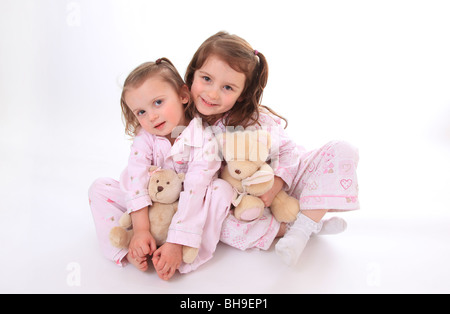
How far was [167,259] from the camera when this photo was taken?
3.78ft

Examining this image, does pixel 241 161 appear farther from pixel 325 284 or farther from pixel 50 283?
pixel 50 283

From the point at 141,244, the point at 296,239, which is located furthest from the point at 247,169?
the point at 141,244

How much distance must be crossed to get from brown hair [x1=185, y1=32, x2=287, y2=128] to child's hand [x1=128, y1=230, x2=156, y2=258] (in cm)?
39

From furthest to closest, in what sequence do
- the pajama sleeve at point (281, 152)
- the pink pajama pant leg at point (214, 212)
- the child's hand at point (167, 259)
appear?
the pajama sleeve at point (281, 152) → the pink pajama pant leg at point (214, 212) → the child's hand at point (167, 259)

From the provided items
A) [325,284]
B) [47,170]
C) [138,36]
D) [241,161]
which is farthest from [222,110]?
[138,36]

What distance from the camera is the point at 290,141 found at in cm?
142

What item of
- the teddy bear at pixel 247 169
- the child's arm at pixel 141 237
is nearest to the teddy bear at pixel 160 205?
the child's arm at pixel 141 237

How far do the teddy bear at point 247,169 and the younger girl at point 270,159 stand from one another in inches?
2.1

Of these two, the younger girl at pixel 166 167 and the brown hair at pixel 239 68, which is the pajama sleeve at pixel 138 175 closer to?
the younger girl at pixel 166 167

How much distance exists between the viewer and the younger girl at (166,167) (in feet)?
3.91

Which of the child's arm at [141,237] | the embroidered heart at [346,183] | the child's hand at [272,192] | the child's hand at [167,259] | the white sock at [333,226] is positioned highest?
the embroidered heart at [346,183]

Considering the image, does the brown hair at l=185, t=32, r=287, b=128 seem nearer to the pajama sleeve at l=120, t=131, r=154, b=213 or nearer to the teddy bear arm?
the pajama sleeve at l=120, t=131, r=154, b=213

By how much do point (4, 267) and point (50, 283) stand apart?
165 mm

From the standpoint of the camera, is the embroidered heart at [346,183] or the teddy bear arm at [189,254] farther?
the embroidered heart at [346,183]
